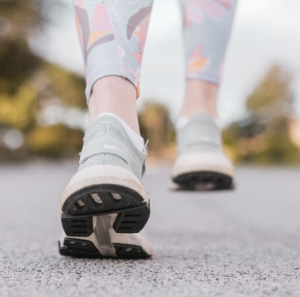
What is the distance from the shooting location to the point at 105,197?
0.68m

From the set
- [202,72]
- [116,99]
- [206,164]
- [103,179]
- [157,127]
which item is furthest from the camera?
[157,127]

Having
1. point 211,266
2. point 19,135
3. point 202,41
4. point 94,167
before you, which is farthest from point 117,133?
point 19,135

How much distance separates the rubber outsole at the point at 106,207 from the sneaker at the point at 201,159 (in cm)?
36

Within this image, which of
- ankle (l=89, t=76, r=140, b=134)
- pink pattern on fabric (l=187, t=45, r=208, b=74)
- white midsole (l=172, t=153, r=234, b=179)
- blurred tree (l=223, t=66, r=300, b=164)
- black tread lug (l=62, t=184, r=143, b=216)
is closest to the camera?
black tread lug (l=62, t=184, r=143, b=216)

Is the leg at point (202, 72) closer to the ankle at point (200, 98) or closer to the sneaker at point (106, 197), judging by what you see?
the ankle at point (200, 98)

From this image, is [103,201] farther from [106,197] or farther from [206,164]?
[206,164]

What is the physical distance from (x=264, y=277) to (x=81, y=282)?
0.70ft

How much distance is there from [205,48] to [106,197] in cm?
60

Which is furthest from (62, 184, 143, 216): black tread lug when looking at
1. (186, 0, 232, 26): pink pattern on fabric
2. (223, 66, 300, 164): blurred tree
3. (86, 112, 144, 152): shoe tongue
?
(223, 66, 300, 164): blurred tree

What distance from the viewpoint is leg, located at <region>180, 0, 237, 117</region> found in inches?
46.2

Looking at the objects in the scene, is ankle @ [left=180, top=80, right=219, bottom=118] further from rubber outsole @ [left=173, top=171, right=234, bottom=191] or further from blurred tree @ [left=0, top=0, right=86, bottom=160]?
blurred tree @ [left=0, top=0, right=86, bottom=160]

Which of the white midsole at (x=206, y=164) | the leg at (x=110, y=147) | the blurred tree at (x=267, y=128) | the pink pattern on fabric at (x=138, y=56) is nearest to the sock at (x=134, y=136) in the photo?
the leg at (x=110, y=147)

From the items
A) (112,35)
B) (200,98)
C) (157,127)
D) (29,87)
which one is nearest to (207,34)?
(200,98)

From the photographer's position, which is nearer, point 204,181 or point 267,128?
point 204,181
